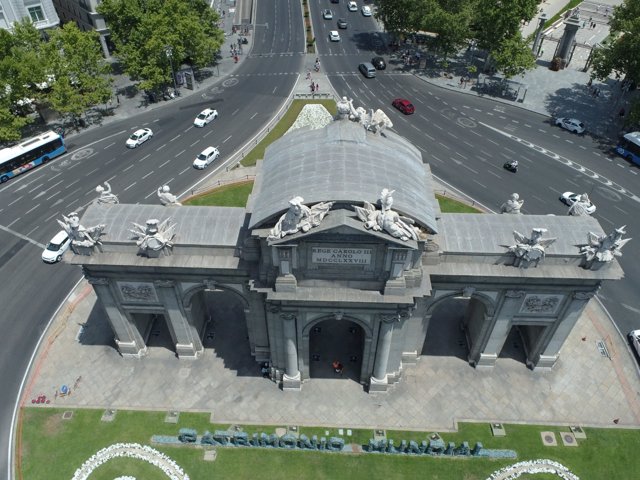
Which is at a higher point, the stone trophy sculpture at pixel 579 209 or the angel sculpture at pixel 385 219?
the angel sculpture at pixel 385 219

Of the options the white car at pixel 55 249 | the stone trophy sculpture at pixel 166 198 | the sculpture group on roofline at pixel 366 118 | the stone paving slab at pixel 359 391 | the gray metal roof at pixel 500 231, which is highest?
the sculpture group on roofline at pixel 366 118

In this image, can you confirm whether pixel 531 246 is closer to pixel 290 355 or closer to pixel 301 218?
pixel 301 218

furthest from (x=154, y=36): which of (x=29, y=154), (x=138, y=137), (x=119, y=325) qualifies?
(x=119, y=325)

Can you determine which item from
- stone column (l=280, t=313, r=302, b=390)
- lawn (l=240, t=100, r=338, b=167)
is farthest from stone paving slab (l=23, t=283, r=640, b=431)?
lawn (l=240, t=100, r=338, b=167)

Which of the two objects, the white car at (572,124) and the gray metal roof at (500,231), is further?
the white car at (572,124)

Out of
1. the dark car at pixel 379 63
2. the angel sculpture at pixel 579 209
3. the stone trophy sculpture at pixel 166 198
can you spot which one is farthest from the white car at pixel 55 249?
the dark car at pixel 379 63

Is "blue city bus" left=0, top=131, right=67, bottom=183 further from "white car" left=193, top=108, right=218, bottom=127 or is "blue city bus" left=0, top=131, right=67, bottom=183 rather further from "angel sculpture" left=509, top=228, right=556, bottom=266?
"angel sculpture" left=509, top=228, right=556, bottom=266

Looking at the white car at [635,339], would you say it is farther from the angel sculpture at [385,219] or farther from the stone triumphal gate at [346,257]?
the angel sculpture at [385,219]
